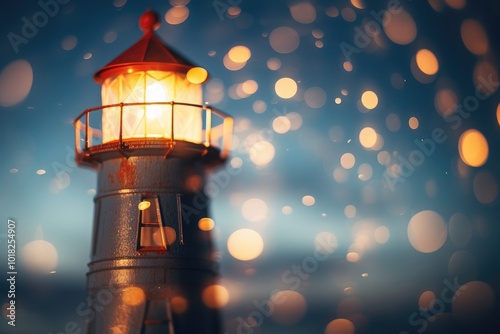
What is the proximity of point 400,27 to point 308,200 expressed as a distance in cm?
346

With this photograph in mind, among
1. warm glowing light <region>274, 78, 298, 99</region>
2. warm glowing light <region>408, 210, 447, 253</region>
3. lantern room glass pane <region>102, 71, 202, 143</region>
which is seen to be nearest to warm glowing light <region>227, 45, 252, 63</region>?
warm glowing light <region>274, 78, 298, 99</region>

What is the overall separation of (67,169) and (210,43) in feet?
8.02

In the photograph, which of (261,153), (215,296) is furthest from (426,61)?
(215,296)

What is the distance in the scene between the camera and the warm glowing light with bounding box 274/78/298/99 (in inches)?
635

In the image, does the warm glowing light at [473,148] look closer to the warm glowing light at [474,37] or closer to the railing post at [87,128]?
the warm glowing light at [474,37]

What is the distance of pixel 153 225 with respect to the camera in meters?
16.0

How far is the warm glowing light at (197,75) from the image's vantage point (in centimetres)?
1639

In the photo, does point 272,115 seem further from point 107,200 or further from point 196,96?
point 107,200

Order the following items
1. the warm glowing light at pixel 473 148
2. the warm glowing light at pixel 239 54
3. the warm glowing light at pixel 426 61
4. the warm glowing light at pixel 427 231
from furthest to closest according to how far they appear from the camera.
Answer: the warm glowing light at pixel 473 148 → the warm glowing light at pixel 426 61 → the warm glowing light at pixel 427 231 → the warm glowing light at pixel 239 54

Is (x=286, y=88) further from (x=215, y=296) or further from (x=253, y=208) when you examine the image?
(x=215, y=296)

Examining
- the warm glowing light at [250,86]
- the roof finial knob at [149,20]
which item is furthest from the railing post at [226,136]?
the roof finial knob at [149,20]

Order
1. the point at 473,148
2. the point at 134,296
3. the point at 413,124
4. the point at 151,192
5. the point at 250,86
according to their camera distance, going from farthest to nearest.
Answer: the point at 473,148 → the point at 413,124 → the point at 151,192 → the point at 250,86 → the point at 134,296

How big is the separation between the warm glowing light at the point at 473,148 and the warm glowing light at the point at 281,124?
3.87m

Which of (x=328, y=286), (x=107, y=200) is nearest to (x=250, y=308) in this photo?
(x=328, y=286)
